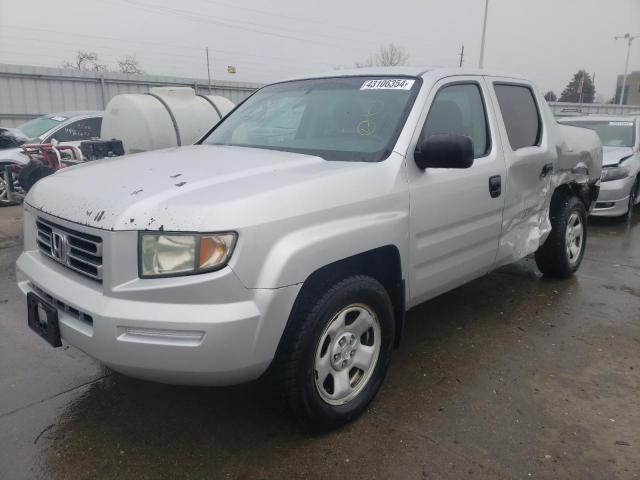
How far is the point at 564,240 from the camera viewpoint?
4.85 meters

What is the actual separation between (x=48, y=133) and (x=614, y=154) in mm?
9530

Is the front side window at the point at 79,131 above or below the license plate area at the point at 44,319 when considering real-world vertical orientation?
above

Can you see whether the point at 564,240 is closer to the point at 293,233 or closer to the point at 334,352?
the point at 334,352

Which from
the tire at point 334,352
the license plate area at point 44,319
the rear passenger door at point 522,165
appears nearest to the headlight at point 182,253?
the tire at point 334,352

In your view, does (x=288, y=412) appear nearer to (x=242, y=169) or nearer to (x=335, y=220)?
(x=335, y=220)

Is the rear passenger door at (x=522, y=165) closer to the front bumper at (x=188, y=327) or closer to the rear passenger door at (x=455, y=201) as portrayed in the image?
the rear passenger door at (x=455, y=201)

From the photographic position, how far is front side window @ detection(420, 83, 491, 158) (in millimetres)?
3232

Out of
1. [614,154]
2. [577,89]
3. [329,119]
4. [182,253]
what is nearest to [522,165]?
[329,119]

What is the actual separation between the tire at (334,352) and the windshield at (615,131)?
23.9 ft

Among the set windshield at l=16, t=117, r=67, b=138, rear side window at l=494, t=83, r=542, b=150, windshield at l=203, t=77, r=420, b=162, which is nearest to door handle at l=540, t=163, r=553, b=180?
rear side window at l=494, t=83, r=542, b=150

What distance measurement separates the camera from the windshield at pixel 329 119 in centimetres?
303

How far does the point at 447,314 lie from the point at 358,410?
179cm

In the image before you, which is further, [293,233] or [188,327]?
[293,233]

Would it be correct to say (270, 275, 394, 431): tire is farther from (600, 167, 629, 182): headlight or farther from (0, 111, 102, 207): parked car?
(0, 111, 102, 207): parked car
